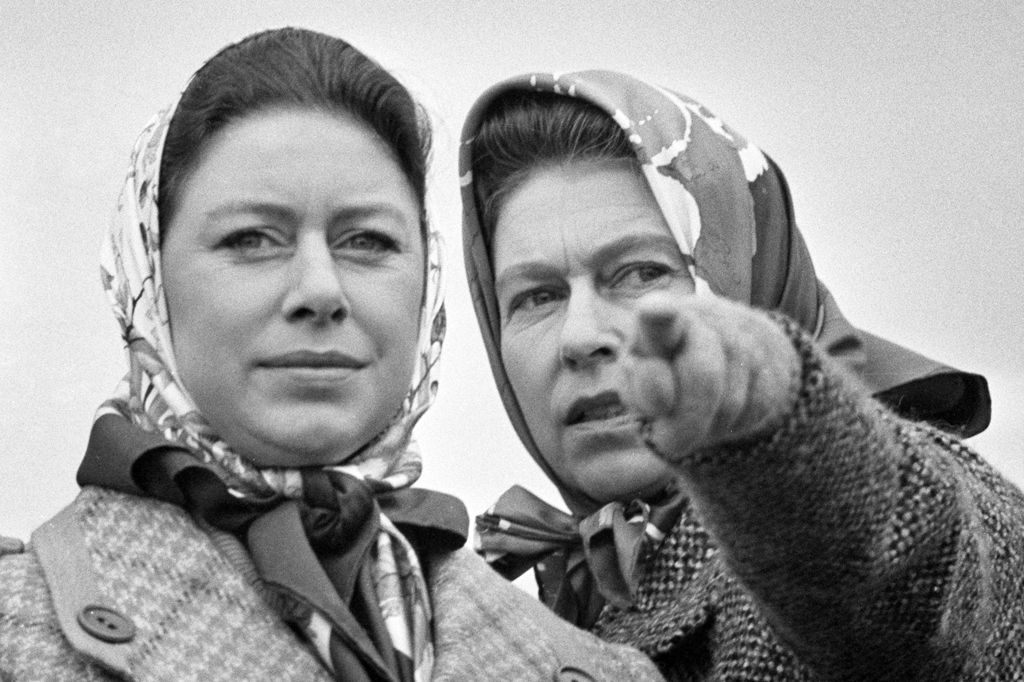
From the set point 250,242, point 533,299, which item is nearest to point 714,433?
point 250,242

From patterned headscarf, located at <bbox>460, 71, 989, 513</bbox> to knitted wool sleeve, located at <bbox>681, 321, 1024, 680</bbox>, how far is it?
578 mm

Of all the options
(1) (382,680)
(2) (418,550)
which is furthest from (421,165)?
(1) (382,680)

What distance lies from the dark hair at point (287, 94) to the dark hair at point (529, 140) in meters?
0.35

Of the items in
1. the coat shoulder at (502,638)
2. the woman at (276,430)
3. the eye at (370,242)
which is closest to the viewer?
the woman at (276,430)

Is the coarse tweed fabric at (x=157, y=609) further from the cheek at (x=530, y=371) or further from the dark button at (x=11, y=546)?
the cheek at (x=530, y=371)

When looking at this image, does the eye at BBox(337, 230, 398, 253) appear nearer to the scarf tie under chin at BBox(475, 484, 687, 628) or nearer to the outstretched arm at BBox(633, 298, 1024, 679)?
the scarf tie under chin at BBox(475, 484, 687, 628)

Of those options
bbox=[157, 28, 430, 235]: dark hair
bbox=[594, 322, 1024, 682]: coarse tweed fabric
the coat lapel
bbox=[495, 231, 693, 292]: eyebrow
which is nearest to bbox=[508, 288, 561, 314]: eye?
bbox=[495, 231, 693, 292]: eyebrow

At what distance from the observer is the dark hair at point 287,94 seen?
315cm

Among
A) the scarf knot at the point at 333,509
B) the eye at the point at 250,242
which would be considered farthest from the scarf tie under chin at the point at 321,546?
the eye at the point at 250,242

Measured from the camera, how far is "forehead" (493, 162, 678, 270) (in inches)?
137

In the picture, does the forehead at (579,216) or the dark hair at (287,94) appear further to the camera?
the forehead at (579,216)

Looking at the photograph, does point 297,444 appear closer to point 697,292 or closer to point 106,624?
point 106,624

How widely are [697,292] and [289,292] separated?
793 millimetres

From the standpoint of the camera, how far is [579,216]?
354 centimetres
